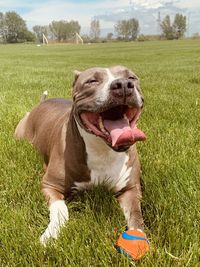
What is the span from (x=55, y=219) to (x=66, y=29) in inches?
5056

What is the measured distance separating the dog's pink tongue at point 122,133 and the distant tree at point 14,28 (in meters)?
119

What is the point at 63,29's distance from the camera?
413 ft

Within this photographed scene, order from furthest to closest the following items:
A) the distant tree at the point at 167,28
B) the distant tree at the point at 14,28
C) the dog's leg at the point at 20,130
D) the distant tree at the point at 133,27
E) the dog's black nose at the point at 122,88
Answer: the distant tree at the point at 133,27 < the distant tree at the point at 14,28 < the distant tree at the point at 167,28 < the dog's leg at the point at 20,130 < the dog's black nose at the point at 122,88

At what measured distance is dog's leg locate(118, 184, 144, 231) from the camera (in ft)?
8.96

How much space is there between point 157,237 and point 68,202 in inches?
39.5

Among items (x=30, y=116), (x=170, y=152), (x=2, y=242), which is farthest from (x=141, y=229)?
(x=30, y=116)

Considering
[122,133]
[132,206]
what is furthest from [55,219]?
[122,133]

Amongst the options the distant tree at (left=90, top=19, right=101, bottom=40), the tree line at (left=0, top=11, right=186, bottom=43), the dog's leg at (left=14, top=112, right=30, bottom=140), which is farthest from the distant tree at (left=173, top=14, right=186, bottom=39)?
the dog's leg at (left=14, top=112, right=30, bottom=140)

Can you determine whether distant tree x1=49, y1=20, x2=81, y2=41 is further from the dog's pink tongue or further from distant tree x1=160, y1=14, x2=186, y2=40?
the dog's pink tongue

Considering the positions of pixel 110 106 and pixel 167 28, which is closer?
pixel 110 106

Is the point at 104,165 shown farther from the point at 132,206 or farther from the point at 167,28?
the point at 167,28

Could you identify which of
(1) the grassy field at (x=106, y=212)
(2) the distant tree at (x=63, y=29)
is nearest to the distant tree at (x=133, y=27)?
(2) the distant tree at (x=63, y=29)

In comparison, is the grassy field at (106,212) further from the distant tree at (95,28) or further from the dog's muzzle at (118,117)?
the distant tree at (95,28)

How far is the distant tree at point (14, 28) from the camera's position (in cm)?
11681
